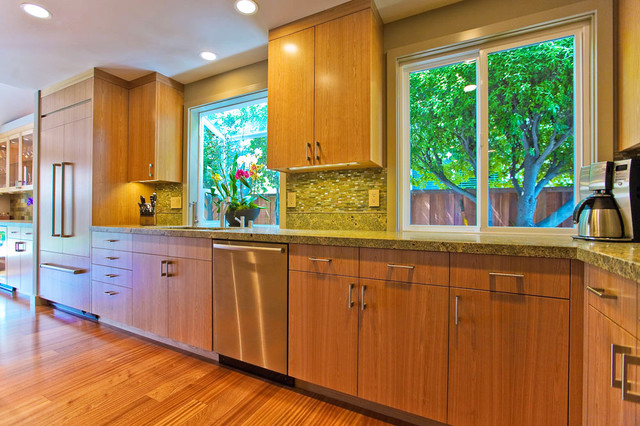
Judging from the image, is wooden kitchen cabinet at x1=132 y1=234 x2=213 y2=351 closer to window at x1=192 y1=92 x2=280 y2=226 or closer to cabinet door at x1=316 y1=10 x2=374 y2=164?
window at x1=192 y1=92 x2=280 y2=226

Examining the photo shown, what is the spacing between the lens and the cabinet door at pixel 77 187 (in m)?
2.88

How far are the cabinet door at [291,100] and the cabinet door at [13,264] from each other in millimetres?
3688

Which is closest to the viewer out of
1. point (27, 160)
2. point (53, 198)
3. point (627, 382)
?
point (627, 382)

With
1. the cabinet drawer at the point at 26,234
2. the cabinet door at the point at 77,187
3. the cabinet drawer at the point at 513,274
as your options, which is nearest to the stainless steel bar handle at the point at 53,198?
the cabinet door at the point at 77,187

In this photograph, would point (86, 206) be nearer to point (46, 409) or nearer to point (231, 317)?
point (46, 409)

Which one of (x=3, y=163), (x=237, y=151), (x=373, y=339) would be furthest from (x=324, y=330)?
(x=3, y=163)

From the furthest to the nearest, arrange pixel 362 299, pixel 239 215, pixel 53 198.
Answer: pixel 53 198 → pixel 239 215 → pixel 362 299

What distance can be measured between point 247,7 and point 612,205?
2280mm

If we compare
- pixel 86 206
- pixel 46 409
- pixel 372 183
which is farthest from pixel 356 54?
pixel 86 206

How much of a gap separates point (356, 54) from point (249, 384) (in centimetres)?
219

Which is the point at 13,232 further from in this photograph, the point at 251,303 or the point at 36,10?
the point at 251,303

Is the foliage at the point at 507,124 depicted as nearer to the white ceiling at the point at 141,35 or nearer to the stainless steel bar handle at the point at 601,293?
the white ceiling at the point at 141,35

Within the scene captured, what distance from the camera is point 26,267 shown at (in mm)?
3451

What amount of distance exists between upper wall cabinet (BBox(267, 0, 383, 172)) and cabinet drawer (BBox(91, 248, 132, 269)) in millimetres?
1461
